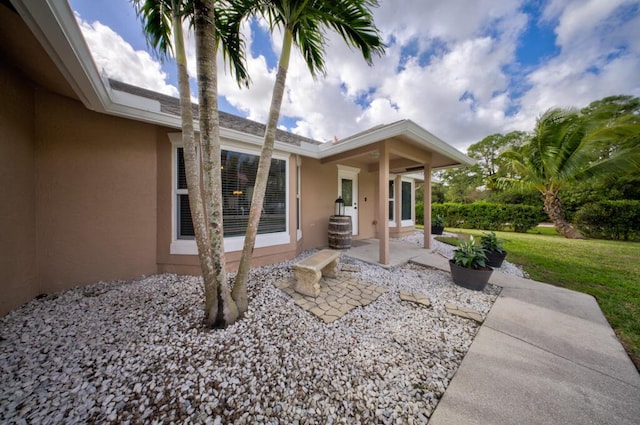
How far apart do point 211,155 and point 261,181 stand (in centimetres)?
55

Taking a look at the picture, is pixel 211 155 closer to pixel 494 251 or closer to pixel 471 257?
pixel 471 257

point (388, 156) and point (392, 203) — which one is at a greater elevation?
point (388, 156)

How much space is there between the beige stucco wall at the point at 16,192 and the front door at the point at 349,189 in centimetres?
578

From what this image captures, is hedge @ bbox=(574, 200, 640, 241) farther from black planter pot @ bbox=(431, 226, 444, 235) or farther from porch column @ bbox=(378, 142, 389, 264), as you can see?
porch column @ bbox=(378, 142, 389, 264)

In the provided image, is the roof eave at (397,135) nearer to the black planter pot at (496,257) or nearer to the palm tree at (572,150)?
the black planter pot at (496,257)

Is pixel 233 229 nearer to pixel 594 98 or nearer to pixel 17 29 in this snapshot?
pixel 17 29

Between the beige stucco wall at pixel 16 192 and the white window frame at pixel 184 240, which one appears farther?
the white window frame at pixel 184 240

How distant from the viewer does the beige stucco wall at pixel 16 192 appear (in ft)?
7.29

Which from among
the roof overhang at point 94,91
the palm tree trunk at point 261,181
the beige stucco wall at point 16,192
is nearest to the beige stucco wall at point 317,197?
the roof overhang at point 94,91

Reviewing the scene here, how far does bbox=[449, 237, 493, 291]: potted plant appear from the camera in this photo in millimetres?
3145

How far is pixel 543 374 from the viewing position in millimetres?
1661

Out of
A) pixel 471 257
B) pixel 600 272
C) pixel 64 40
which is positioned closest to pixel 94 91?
pixel 64 40

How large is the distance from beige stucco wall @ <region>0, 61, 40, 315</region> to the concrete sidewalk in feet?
14.9

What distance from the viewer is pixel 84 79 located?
2.16 meters
